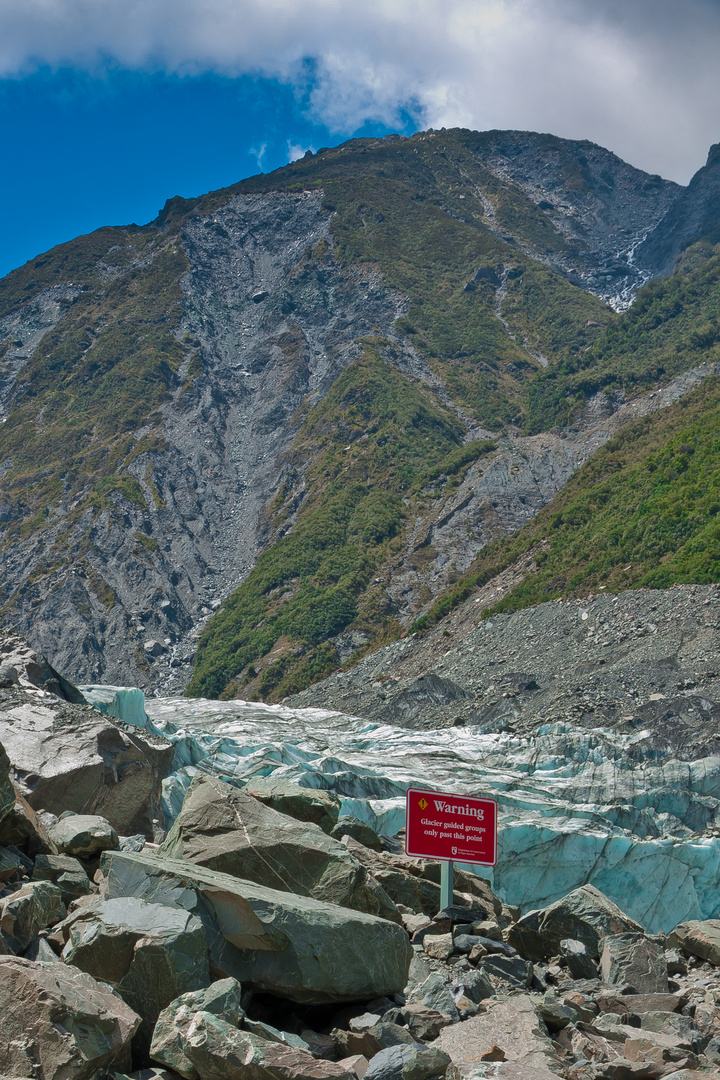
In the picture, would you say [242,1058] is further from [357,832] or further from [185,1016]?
[357,832]

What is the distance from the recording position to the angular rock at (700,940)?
10.9 m

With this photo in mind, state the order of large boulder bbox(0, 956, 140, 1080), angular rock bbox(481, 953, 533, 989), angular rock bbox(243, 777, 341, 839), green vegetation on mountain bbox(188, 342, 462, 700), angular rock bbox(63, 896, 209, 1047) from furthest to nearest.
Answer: green vegetation on mountain bbox(188, 342, 462, 700) → angular rock bbox(243, 777, 341, 839) → angular rock bbox(481, 953, 533, 989) → angular rock bbox(63, 896, 209, 1047) → large boulder bbox(0, 956, 140, 1080)

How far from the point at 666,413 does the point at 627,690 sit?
42.8m

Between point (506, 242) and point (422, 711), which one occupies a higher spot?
point (506, 242)

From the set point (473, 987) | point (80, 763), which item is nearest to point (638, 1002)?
point (473, 987)

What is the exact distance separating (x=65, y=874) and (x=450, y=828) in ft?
13.6

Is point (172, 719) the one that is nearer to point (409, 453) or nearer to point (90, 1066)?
point (90, 1066)

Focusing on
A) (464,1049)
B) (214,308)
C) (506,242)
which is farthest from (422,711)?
(506,242)

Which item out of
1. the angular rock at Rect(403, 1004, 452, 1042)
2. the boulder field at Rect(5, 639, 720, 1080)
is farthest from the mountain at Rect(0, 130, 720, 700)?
the angular rock at Rect(403, 1004, 452, 1042)

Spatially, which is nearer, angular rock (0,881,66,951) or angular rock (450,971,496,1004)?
angular rock (0,881,66,951)

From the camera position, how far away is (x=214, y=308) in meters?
151

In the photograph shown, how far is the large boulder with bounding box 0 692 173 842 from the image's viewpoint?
1341cm

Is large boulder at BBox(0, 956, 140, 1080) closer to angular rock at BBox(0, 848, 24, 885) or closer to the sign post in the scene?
angular rock at BBox(0, 848, 24, 885)

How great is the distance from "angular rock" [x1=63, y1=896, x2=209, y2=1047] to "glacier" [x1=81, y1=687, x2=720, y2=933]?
10.7 metres
